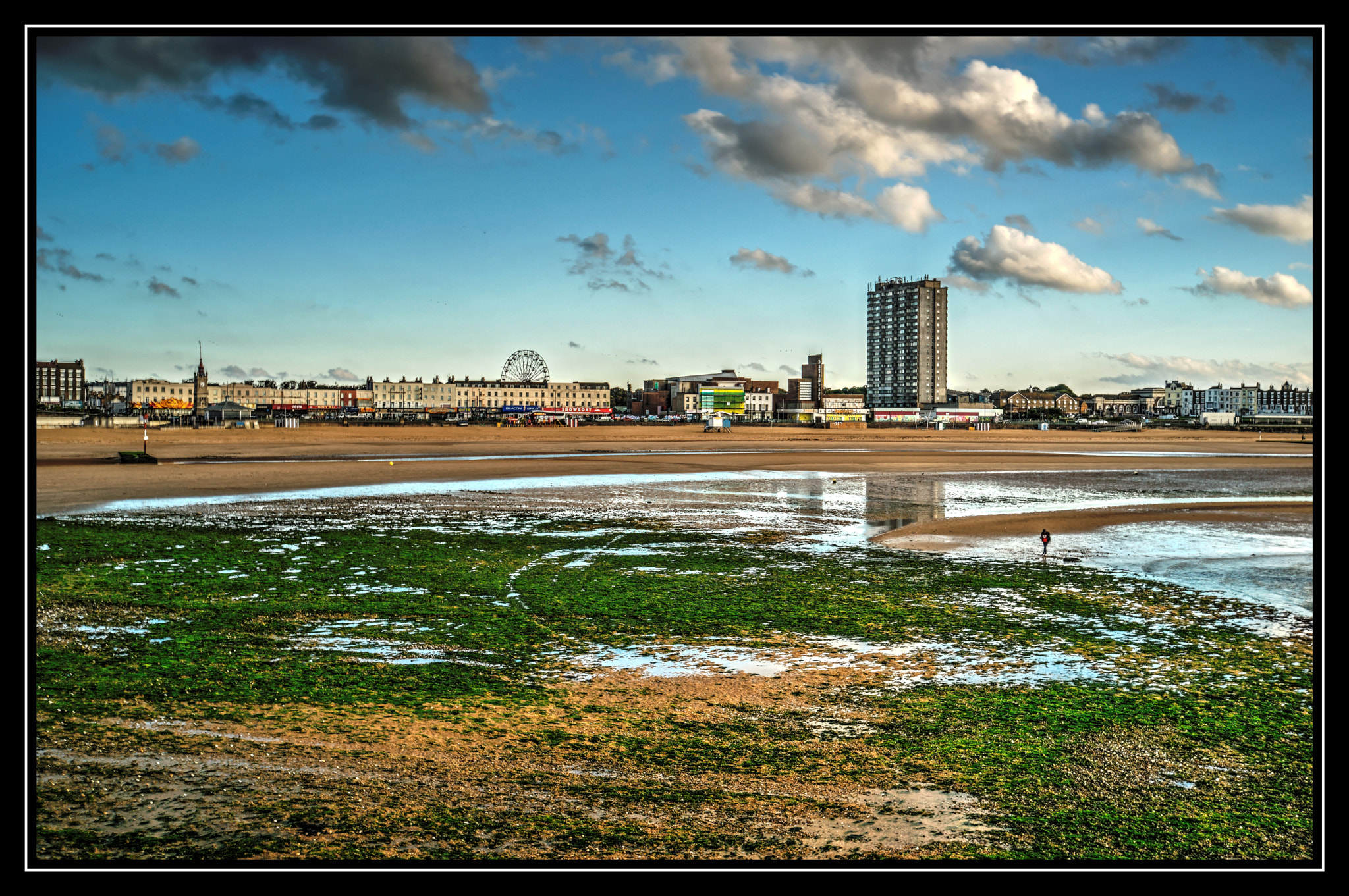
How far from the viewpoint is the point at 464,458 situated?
43.4 meters

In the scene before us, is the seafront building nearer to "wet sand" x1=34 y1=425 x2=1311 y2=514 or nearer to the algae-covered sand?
"wet sand" x1=34 y1=425 x2=1311 y2=514

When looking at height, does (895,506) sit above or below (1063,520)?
above

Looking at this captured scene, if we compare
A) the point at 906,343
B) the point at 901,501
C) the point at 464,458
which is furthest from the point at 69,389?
the point at 906,343

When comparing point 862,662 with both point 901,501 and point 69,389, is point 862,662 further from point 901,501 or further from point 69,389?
point 69,389

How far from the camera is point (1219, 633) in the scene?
967 cm

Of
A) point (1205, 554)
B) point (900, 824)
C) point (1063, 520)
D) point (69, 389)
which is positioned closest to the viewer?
point (900, 824)

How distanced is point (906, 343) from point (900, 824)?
193 m

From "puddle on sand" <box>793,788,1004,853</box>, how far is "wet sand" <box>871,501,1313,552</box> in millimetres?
11099

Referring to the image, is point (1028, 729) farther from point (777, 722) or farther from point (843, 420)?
point (843, 420)

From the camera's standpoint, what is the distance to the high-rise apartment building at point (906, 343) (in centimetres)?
18500

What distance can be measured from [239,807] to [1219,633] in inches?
408

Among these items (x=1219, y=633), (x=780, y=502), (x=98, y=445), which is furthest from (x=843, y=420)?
(x=1219, y=633)

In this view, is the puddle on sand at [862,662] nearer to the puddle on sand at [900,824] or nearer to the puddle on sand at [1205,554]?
the puddle on sand at [900,824]

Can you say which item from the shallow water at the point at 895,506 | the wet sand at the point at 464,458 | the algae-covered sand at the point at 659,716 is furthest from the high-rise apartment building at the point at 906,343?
the algae-covered sand at the point at 659,716
